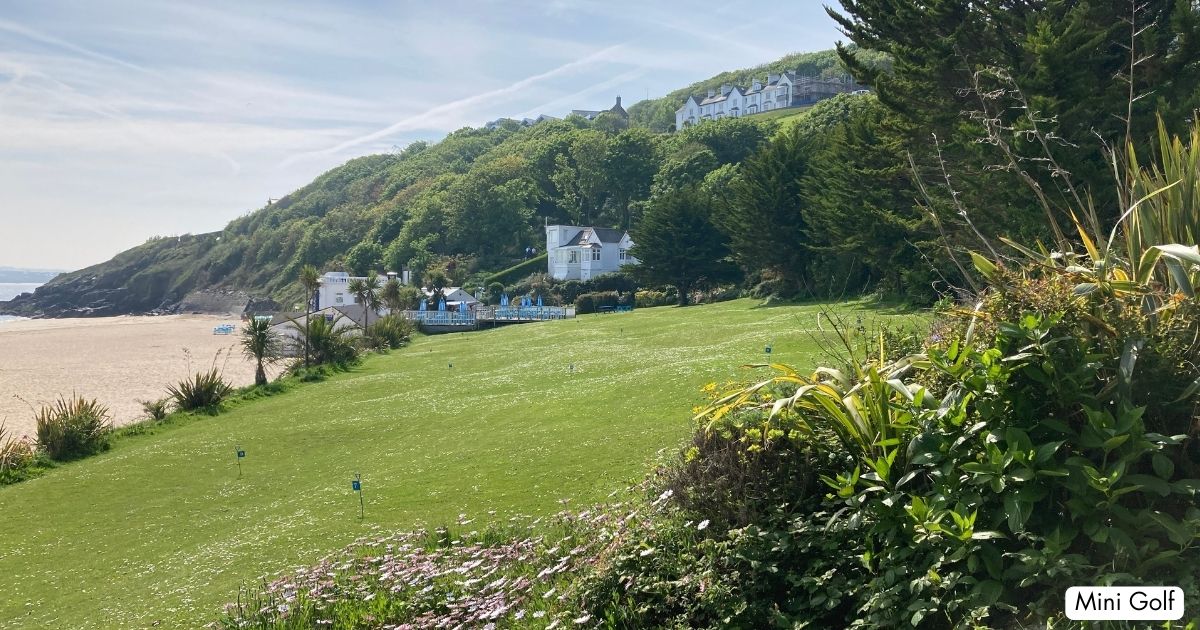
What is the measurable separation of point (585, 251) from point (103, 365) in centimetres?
5343

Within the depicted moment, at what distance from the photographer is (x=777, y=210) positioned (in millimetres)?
42688

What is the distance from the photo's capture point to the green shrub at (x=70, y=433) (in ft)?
59.2

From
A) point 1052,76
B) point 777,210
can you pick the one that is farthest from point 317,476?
point 777,210

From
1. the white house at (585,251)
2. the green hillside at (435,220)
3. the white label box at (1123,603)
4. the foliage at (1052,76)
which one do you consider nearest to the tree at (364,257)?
the green hillside at (435,220)

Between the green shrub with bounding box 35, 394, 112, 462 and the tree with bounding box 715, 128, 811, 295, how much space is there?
108 ft

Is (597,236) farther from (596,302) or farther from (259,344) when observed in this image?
(259,344)

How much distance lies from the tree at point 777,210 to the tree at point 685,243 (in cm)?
1110

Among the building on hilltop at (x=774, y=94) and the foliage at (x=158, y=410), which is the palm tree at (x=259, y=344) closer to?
the foliage at (x=158, y=410)

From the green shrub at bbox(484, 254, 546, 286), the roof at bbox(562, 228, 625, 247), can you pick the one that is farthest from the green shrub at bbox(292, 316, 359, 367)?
the green shrub at bbox(484, 254, 546, 286)

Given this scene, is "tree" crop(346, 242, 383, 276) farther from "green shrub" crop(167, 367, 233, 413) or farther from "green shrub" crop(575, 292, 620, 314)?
"green shrub" crop(167, 367, 233, 413)

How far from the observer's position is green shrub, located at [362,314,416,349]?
42.5 metres

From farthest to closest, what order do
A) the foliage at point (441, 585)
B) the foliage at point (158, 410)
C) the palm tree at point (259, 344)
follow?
the palm tree at point (259, 344)
the foliage at point (158, 410)
the foliage at point (441, 585)

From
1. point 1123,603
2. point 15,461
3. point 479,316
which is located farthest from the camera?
point 479,316

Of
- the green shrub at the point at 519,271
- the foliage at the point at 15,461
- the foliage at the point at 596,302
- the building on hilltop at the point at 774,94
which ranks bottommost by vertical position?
the foliage at the point at 15,461
